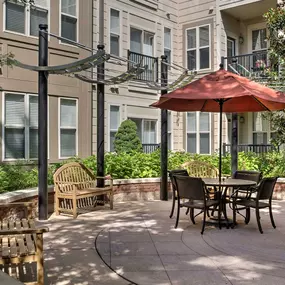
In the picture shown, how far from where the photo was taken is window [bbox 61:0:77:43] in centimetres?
1160

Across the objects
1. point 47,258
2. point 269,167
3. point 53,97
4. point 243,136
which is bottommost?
point 47,258

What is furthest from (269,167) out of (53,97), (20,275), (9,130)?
(20,275)

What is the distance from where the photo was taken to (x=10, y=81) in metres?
10.2

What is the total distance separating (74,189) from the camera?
7191 millimetres

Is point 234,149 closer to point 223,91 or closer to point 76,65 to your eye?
point 223,91

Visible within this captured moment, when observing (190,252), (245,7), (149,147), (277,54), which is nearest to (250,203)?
(190,252)

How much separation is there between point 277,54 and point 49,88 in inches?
261

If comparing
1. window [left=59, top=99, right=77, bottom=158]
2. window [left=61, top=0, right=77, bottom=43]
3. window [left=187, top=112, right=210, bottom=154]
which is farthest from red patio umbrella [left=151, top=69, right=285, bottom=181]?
window [left=187, top=112, right=210, bottom=154]

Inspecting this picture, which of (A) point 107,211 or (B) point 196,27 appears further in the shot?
(B) point 196,27

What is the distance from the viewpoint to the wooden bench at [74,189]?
290 inches

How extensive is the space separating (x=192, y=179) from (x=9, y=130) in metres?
6.38

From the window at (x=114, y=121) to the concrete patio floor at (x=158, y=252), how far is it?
246 inches

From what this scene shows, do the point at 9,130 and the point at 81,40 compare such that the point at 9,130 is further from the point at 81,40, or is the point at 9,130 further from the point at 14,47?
the point at 81,40

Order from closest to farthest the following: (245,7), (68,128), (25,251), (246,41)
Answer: (25,251) < (68,128) < (245,7) < (246,41)
